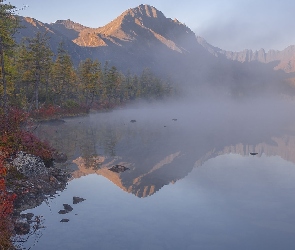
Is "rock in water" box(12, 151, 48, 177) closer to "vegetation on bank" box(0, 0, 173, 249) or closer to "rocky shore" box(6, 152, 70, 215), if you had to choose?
"rocky shore" box(6, 152, 70, 215)

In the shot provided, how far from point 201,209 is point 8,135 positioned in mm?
15653

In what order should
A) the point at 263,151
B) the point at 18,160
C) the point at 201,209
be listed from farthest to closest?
1. the point at 263,151
2. the point at 18,160
3. the point at 201,209

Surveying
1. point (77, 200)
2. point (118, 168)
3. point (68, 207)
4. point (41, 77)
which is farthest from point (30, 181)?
point (41, 77)

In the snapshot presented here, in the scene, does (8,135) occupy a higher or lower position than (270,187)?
higher

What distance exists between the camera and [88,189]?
72.4 feet

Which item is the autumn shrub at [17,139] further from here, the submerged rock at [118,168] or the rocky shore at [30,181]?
the submerged rock at [118,168]

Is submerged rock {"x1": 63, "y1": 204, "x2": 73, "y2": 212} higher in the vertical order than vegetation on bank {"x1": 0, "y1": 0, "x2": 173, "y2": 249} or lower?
lower

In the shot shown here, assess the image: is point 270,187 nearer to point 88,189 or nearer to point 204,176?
point 204,176

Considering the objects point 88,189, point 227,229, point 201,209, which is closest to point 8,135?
point 88,189

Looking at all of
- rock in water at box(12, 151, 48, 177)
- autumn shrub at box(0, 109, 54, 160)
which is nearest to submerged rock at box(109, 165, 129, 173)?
autumn shrub at box(0, 109, 54, 160)

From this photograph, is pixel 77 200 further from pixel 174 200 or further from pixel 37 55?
pixel 37 55

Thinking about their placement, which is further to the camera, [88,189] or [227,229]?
[88,189]

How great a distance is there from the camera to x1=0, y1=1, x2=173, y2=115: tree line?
39344mm

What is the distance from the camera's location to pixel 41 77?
238 feet
